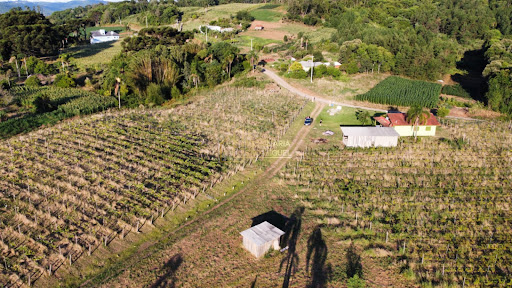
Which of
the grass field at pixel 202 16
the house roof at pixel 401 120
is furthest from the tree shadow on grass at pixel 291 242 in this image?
the grass field at pixel 202 16

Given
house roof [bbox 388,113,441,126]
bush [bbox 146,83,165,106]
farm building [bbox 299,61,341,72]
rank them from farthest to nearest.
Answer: farm building [bbox 299,61,341,72] < bush [bbox 146,83,165,106] < house roof [bbox 388,113,441,126]

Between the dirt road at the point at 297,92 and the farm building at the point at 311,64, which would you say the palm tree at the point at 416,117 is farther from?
the farm building at the point at 311,64

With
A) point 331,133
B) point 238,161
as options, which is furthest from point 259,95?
point 238,161

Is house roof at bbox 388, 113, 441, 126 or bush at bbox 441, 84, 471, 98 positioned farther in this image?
bush at bbox 441, 84, 471, 98

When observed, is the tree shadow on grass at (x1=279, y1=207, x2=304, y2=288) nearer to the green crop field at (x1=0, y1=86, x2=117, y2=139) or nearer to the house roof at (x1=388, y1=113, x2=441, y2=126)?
the house roof at (x1=388, y1=113, x2=441, y2=126)

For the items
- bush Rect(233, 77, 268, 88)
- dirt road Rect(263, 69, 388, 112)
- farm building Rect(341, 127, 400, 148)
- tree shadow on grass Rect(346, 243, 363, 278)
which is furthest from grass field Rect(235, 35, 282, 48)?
tree shadow on grass Rect(346, 243, 363, 278)

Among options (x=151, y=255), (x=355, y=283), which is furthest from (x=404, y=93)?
(x=151, y=255)
